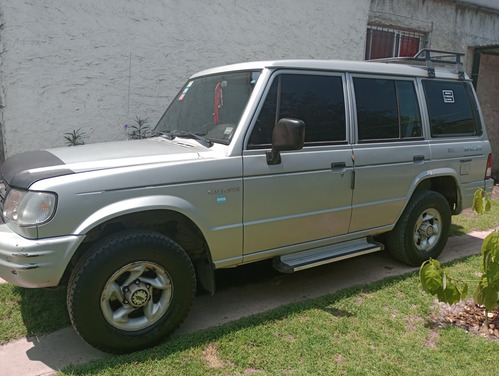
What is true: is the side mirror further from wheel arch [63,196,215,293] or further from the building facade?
the building facade

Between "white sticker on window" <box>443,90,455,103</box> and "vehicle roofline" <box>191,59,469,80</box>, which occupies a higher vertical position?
"vehicle roofline" <box>191,59,469,80</box>

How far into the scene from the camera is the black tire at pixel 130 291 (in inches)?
108

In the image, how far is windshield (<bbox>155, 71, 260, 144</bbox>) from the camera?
3.45 metres

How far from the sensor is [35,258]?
8.50 feet

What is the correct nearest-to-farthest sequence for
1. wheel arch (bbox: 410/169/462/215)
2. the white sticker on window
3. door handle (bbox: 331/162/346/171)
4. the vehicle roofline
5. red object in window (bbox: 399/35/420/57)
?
1. the vehicle roofline
2. door handle (bbox: 331/162/346/171)
3. wheel arch (bbox: 410/169/462/215)
4. the white sticker on window
5. red object in window (bbox: 399/35/420/57)

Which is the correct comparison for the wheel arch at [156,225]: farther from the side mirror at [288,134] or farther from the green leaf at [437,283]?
the green leaf at [437,283]

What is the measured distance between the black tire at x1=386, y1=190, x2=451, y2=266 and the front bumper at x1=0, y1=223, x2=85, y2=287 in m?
3.24

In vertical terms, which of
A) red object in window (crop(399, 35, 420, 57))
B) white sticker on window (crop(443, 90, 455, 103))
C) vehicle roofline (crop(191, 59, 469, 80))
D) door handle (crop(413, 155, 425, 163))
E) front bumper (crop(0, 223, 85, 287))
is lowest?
front bumper (crop(0, 223, 85, 287))

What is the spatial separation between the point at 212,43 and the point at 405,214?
4037 mm

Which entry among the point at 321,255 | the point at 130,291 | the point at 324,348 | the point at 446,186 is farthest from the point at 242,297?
the point at 446,186

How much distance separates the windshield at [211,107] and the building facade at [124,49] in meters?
2.24

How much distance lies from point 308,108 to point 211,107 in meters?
0.83

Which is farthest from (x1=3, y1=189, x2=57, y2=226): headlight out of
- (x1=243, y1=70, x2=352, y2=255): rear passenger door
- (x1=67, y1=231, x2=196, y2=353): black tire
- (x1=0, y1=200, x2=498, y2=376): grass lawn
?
(x1=243, y1=70, x2=352, y2=255): rear passenger door

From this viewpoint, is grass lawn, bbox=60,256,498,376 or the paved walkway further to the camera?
the paved walkway
